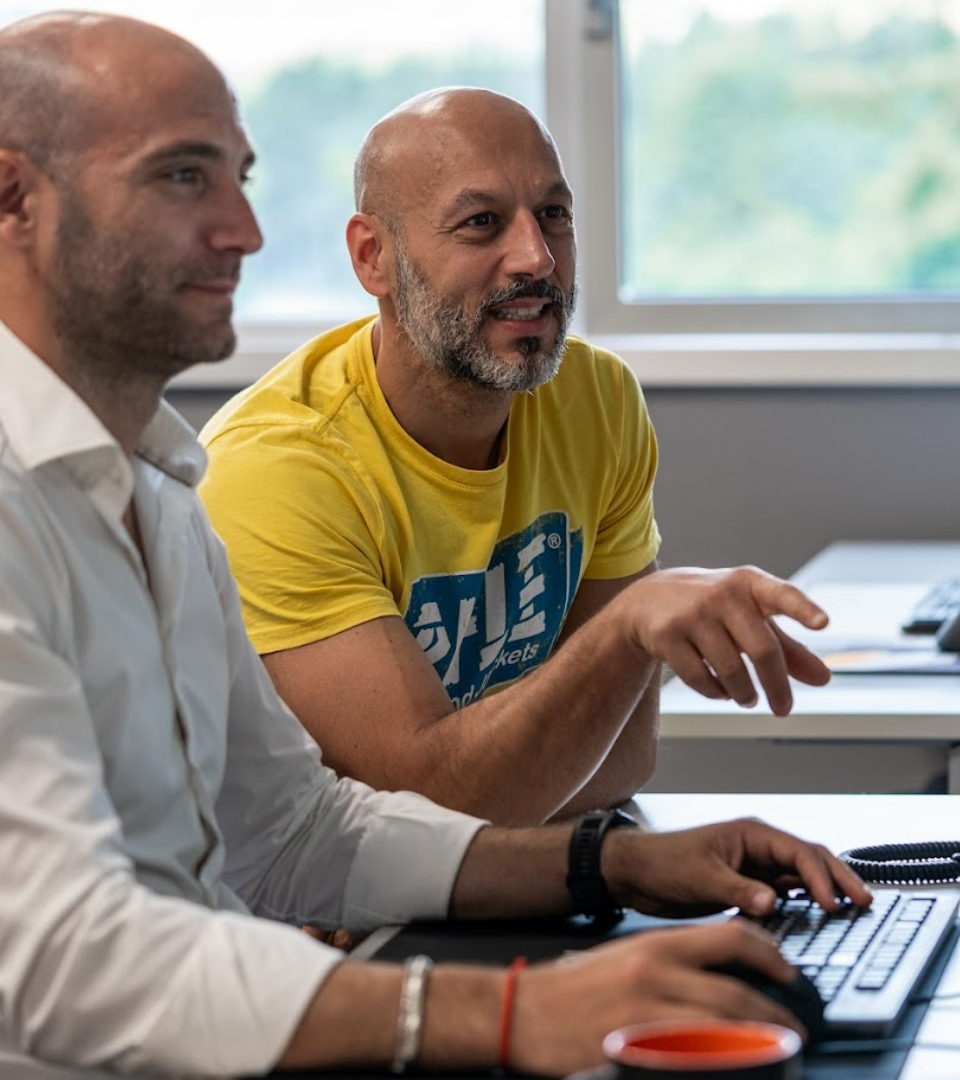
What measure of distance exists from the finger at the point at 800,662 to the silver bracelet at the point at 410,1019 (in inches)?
17.8

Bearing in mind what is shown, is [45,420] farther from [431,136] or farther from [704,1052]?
[431,136]

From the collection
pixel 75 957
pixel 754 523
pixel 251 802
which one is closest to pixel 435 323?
pixel 251 802

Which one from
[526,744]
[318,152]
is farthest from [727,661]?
[318,152]

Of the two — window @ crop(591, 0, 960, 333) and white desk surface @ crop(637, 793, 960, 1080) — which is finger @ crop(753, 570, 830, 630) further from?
window @ crop(591, 0, 960, 333)

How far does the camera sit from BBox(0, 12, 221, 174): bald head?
1.23 metres

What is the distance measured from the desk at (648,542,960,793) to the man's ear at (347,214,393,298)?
1.86 feet

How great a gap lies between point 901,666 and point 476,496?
0.61 metres

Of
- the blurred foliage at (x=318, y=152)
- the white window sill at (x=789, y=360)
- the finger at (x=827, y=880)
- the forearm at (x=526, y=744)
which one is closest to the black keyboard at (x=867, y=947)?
Answer: the finger at (x=827, y=880)

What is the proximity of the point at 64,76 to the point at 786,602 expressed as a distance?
60 cm

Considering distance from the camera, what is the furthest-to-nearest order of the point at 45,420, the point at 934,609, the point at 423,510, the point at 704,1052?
the point at 934,609 < the point at 423,510 < the point at 45,420 < the point at 704,1052

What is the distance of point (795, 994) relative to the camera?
42.3 inches

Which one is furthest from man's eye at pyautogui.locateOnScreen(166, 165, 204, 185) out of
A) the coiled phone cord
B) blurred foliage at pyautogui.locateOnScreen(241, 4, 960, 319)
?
blurred foliage at pyautogui.locateOnScreen(241, 4, 960, 319)

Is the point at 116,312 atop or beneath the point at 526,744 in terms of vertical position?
atop

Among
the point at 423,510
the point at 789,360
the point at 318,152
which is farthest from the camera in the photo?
the point at 318,152
